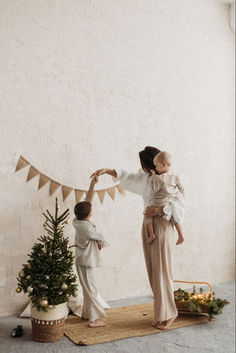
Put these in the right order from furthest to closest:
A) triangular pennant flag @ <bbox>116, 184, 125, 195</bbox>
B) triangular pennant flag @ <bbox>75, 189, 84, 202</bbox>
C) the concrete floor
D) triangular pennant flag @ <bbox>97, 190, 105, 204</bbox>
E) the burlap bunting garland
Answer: triangular pennant flag @ <bbox>116, 184, 125, 195</bbox>, triangular pennant flag @ <bbox>97, 190, 105, 204</bbox>, triangular pennant flag @ <bbox>75, 189, 84, 202</bbox>, the burlap bunting garland, the concrete floor

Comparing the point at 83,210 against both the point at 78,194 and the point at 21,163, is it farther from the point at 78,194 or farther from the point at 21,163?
the point at 21,163

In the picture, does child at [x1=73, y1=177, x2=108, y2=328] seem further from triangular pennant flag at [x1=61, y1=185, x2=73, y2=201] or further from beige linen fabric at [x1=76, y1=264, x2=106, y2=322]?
triangular pennant flag at [x1=61, y1=185, x2=73, y2=201]

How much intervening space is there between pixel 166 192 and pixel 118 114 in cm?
114

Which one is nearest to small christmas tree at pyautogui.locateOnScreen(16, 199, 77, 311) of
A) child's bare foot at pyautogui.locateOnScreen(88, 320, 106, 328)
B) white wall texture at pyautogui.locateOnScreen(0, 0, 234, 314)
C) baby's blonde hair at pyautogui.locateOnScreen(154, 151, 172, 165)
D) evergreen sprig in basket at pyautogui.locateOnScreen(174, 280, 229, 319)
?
child's bare foot at pyautogui.locateOnScreen(88, 320, 106, 328)

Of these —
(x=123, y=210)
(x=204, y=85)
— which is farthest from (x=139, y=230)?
(x=204, y=85)

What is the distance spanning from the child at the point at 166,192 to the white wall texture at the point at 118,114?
2.53ft

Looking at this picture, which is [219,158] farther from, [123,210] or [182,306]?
[182,306]

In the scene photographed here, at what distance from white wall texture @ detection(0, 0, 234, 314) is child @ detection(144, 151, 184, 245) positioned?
77 centimetres

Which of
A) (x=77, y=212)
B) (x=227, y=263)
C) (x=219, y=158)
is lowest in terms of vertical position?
(x=227, y=263)

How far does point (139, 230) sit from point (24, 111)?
162 centimetres

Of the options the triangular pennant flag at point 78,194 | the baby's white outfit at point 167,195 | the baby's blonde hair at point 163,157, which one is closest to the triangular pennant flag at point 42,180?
the triangular pennant flag at point 78,194

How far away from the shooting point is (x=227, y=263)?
5.28m

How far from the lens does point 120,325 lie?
3.52 meters

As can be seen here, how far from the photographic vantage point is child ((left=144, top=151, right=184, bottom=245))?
3.50 m
